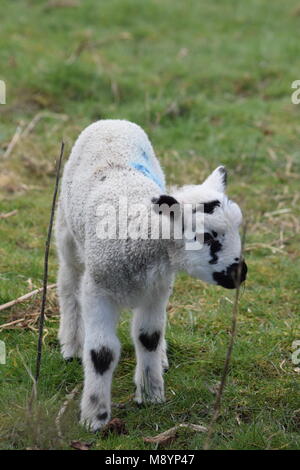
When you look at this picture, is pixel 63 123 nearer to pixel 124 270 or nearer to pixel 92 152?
pixel 92 152

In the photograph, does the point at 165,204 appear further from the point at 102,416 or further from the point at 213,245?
the point at 102,416

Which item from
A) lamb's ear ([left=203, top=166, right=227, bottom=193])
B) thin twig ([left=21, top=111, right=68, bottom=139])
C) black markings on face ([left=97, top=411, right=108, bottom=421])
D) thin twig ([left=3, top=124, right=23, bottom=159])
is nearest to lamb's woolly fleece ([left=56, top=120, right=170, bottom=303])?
lamb's ear ([left=203, top=166, right=227, bottom=193])

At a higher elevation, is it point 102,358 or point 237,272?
point 237,272

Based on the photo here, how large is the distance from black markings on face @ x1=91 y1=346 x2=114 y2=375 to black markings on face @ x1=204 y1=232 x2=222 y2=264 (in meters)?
0.79

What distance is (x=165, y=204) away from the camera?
3.88 metres

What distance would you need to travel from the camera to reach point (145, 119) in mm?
8773

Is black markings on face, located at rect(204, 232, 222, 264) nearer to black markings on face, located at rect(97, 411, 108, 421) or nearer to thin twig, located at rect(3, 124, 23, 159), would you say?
black markings on face, located at rect(97, 411, 108, 421)

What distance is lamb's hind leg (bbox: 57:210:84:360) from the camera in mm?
4922

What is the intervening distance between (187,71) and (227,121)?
138cm

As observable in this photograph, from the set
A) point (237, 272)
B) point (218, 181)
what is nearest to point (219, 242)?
point (237, 272)

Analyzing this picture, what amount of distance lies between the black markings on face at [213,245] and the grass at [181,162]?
95 cm

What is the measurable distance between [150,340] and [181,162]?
3.75 meters

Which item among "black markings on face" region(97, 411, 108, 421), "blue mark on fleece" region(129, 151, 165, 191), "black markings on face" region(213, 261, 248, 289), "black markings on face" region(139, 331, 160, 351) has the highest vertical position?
"blue mark on fleece" region(129, 151, 165, 191)
